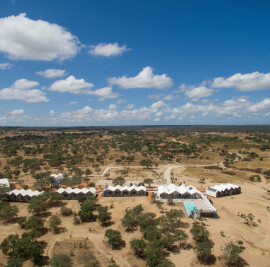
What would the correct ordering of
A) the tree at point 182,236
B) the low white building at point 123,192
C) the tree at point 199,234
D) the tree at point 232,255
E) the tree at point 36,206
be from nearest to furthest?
the tree at point 232,255
the tree at point 182,236
the tree at point 199,234
the tree at point 36,206
the low white building at point 123,192

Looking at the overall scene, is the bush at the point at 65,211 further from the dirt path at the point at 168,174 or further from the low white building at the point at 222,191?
the low white building at the point at 222,191

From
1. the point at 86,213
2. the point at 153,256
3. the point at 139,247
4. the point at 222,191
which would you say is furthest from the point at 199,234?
the point at 222,191

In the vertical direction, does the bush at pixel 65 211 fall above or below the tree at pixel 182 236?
below

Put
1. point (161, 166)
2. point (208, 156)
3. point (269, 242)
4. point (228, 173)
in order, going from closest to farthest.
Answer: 1. point (269, 242)
2. point (228, 173)
3. point (161, 166)
4. point (208, 156)

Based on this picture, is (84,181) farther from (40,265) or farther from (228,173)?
(228,173)

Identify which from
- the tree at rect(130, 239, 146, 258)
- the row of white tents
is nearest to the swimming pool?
the row of white tents

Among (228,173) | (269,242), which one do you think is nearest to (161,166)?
(228,173)

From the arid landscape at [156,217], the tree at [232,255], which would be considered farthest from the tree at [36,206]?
the tree at [232,255]

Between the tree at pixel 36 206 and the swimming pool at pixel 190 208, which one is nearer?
the tree at pixel 36 206

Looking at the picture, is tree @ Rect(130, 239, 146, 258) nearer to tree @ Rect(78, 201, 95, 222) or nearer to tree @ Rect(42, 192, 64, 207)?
tree @ Rect(78, 201, 95, 222)
